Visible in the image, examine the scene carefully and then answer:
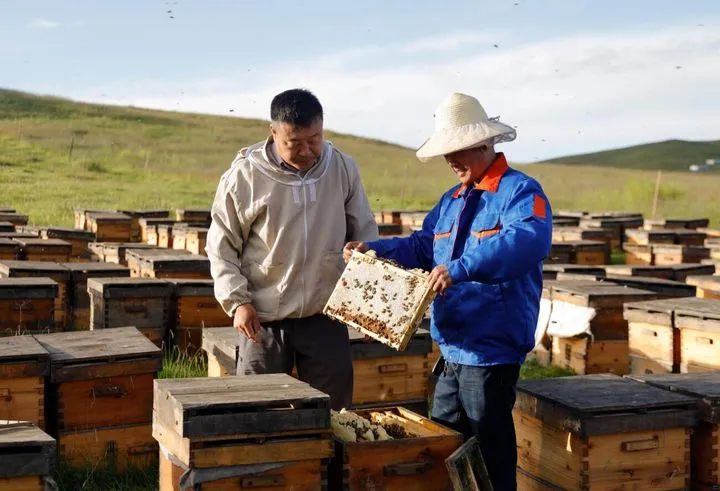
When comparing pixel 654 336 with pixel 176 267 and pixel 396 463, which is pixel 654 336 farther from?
pixel 176 267

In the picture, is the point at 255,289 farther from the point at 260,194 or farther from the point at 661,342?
the point at 661,342

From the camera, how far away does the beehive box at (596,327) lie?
10.2m

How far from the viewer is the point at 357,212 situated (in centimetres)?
552

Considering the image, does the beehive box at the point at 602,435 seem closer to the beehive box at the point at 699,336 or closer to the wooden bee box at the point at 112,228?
the beehive box at the point at 699,336

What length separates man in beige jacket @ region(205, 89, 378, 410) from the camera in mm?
5273

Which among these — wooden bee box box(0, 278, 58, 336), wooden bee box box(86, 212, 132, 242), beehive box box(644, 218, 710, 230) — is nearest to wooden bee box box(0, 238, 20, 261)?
wooden bee box box(0, 278, 58, 336)

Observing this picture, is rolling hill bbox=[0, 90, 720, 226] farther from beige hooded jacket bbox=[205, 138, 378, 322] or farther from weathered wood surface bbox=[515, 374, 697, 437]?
beige hooded jacket bbox=[205, 138, 378, 322]

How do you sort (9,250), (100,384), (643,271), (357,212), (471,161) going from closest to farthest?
(471,161), (357,212), (100,384), (9,250), (643,271)

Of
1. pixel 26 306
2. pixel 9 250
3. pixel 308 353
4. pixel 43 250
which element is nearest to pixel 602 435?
pixel 308 353

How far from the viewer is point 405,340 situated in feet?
15.5

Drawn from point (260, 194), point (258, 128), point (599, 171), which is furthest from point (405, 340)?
point (258, 128)

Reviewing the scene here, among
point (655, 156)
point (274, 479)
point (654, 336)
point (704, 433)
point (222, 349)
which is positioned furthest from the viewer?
point (655, 156)

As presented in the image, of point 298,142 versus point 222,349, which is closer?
point 298,142

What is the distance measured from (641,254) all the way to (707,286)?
653 cm
